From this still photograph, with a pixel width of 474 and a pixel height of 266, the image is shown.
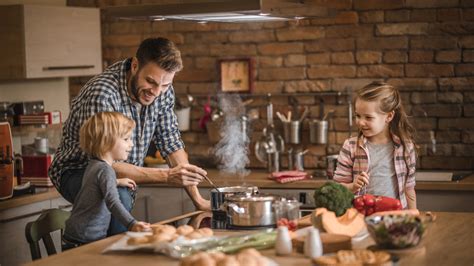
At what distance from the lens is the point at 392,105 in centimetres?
462

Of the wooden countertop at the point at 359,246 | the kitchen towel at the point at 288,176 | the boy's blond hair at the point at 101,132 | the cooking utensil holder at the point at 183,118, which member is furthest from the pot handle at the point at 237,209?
the cooking utensil holder at the point at 183,118

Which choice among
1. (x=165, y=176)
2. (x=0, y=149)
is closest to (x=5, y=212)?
(x=0, y=149)

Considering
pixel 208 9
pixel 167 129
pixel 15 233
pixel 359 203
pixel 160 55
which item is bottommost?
pixel 15 233

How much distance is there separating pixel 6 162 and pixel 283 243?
248cm

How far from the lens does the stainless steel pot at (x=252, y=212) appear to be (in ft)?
12.0

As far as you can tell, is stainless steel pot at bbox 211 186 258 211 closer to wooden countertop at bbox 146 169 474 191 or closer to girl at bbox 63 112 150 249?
girl at bbox 63 112 150 249

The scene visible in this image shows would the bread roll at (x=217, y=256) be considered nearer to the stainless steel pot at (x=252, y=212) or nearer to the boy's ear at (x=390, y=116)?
the stainless steel pot at (x=252, y=212)

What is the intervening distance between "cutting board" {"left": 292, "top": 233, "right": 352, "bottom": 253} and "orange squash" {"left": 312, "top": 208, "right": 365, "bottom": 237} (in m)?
0.17

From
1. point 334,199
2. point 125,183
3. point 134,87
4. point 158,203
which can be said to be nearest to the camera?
point 334,199

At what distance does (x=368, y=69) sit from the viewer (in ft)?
→ 19.6

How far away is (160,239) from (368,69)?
10.0 ft

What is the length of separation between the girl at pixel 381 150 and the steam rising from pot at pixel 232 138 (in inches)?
Answer: 66.0

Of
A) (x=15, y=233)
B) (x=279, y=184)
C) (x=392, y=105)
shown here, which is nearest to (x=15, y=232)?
(x=15, y=233)

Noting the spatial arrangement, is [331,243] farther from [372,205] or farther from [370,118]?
[370,118]
